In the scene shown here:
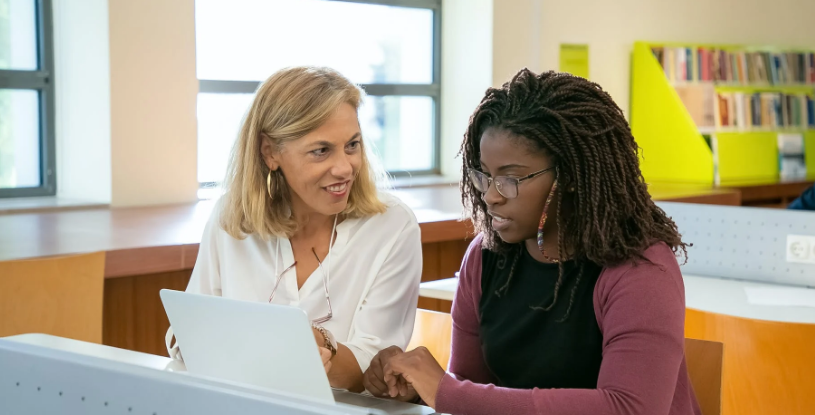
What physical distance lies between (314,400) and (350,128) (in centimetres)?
100

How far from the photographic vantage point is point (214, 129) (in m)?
4.10

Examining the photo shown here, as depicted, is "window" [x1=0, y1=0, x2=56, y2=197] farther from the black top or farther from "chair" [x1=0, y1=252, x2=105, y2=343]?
the black top

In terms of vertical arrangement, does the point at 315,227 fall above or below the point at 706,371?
above

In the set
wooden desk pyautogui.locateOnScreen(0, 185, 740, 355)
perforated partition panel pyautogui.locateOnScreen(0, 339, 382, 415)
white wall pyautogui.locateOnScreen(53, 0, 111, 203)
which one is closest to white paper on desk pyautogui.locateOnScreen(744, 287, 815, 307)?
wooden desk pyautogui.locateOnScreen(0, 185, 740, 355)

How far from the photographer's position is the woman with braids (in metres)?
1.19

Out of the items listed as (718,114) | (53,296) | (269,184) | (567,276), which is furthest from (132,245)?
(718,114)

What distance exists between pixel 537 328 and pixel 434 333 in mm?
501

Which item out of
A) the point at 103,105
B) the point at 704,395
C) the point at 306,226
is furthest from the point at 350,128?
the point at 103,105

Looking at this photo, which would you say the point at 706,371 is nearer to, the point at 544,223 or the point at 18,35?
the point at 544,223

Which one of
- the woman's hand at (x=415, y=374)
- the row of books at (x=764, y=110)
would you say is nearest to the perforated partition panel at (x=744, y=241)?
the woman's hand at (x=415, y=374)

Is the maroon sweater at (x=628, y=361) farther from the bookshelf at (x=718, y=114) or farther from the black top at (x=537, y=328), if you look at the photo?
the bookshelf at (x=718, y=114)

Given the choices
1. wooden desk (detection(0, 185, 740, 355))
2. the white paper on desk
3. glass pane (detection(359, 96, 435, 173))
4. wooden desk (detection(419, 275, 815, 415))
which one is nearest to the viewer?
wooden desk (detection(419, 275, 815, 415))

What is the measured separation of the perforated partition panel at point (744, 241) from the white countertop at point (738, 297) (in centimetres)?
5

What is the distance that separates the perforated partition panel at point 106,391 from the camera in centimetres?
80
